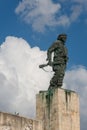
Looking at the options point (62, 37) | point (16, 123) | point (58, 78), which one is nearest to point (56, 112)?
point (58, 78)

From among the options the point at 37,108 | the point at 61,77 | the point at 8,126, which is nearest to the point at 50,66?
the point at 61,77

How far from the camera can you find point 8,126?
623 inches

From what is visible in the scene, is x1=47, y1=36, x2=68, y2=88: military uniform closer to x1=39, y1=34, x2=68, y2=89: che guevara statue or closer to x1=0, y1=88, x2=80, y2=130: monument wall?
x1=39, y1=34, x2=68, y2=89: che guevara statue

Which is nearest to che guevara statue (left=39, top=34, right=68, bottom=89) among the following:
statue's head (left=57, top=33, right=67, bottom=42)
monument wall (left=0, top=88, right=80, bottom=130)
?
statue's head (left=57, top=33, right=67, bottom=42)

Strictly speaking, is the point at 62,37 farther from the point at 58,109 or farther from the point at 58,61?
the point at 58,109

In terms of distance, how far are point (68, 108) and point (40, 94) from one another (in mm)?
1263

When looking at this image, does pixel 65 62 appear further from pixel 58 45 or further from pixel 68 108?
pixel 68 108

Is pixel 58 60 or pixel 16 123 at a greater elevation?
pixel 58 60

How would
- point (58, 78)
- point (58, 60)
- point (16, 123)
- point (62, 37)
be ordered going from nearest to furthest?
point (16, 123) → point (58, 78) → point (58, 60) → point (62, 37)

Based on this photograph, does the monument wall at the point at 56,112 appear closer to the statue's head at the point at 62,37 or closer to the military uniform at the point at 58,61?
the military uniform at the point at 58,61

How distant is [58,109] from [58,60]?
2.11 metres

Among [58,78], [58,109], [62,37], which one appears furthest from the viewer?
[62,37]

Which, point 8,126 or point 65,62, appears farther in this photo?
point 65,62

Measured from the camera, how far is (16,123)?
53.1 ft
